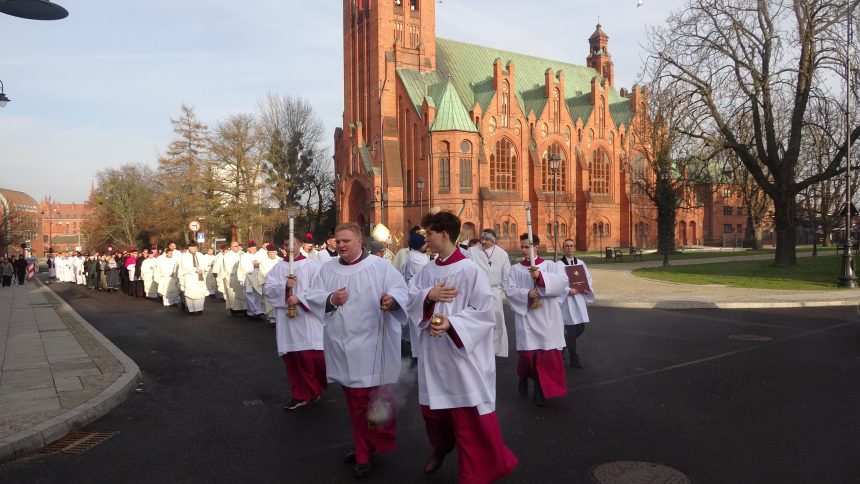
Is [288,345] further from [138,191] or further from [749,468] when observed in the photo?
[138,191]


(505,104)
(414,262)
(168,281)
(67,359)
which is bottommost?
(67,359)

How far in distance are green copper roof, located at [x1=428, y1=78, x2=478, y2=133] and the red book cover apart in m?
40.6

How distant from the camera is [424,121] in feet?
161

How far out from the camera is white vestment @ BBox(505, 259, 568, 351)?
6816mm

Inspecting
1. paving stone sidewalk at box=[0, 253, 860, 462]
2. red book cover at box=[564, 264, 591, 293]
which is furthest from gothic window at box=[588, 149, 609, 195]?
red book cover at box=[564, 264, 591, 293]

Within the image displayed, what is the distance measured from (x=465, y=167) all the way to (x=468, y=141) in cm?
211

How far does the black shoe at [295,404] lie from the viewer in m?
6.80

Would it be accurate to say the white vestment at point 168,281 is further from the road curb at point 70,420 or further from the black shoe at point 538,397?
the black shoe at point 538,397

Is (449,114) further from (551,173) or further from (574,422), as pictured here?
(574,422)

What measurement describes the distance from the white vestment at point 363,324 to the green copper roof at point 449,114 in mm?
43909

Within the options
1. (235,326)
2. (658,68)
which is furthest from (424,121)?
(235,326)

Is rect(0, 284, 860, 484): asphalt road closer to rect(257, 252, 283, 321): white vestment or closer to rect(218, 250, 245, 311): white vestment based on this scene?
rect(257, 252, 283, 321): white vestment

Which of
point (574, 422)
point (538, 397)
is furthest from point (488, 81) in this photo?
point (574, 422)

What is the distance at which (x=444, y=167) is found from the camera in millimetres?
48938
